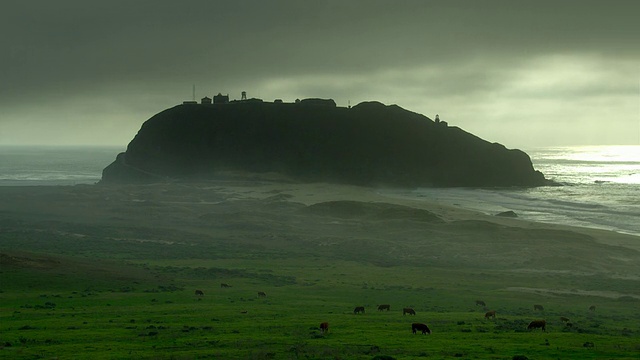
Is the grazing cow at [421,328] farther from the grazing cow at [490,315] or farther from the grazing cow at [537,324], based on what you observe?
the grazing cow at [490,315]

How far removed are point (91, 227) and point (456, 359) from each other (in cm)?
9414

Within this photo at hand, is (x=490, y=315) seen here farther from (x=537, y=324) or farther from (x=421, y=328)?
(x=421, y=328)

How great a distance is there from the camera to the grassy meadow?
131 ft

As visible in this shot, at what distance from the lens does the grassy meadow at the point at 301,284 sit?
40.0 m

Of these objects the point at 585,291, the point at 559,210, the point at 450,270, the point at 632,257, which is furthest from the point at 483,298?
the point at 559,210

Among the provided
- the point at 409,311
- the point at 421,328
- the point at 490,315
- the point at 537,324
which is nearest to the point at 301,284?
the point at 409,311

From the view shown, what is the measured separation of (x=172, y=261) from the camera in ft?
284

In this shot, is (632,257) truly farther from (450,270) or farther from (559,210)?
(559,210)

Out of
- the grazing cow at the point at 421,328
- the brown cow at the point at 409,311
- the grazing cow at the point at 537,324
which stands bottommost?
the brown cow at the point at 409,311

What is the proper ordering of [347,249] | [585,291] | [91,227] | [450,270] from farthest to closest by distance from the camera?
1. [91,227]
2. [347,249]
3. [450,270]
4. [585,291]

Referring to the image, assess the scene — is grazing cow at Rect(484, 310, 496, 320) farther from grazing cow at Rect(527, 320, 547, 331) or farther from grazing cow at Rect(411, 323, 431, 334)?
grazing cow at Rect(411, 323, 431, 334)

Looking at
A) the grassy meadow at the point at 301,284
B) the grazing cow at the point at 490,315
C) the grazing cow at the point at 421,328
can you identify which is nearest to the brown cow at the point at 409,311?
the grassy meadow at the point at 301,284

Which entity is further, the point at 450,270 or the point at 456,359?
the point at 450,270

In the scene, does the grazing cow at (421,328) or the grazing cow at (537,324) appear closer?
the grazing cow at (421,328)
